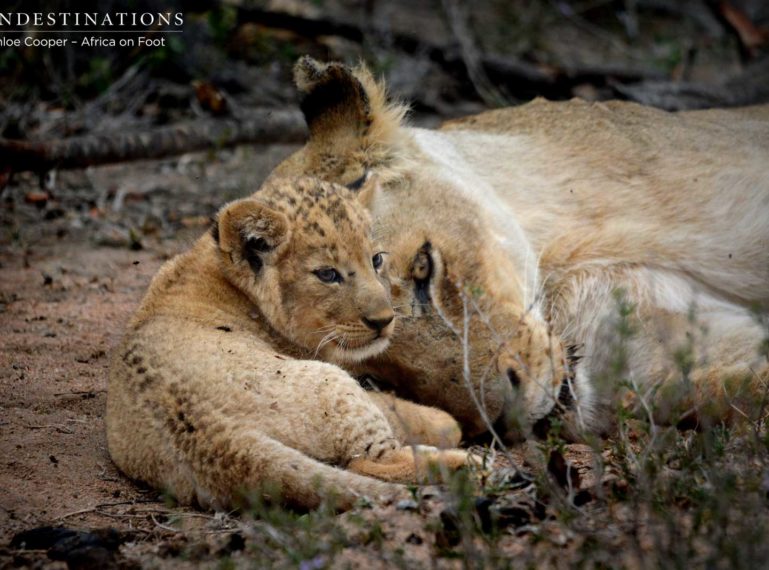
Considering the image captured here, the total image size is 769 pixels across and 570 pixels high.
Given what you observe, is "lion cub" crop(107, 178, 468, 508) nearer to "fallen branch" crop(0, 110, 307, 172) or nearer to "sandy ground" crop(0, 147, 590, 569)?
"sandy ground" crop(0, 147, 590, 569)

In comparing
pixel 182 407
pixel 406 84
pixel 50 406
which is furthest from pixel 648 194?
pixel 406 84

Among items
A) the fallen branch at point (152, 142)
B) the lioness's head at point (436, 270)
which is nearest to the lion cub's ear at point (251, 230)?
the lioness's head at point (436, 270)

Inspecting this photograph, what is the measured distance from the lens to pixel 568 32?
12758 mm

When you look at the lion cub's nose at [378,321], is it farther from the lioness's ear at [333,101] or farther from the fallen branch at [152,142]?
the fallen branch at [152,142]

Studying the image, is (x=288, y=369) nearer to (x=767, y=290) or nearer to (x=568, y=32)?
(x=767, y=290)

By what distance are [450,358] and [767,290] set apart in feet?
5.95

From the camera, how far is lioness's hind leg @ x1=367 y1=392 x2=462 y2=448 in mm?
3744

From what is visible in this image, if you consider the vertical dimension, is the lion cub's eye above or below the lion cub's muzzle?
above

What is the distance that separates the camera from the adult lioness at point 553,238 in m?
3.93

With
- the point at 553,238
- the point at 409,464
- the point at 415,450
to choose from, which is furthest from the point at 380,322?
the point at 553,238

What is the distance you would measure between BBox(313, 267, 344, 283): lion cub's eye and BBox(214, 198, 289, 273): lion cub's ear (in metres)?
0.18

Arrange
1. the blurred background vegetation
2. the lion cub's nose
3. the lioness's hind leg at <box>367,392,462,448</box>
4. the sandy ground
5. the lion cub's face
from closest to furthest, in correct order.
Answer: the sandy ground → the lioness's hind leg at <box>367,392,462,448</box> → the lion cub's nose → the lion cub's face → the blurred background vegetation

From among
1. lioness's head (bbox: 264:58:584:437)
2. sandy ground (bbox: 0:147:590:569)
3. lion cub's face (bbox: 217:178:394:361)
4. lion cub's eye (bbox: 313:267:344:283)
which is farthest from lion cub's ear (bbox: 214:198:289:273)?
sandy ground (bbox: 0:147:590:569)

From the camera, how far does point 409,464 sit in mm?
3463
